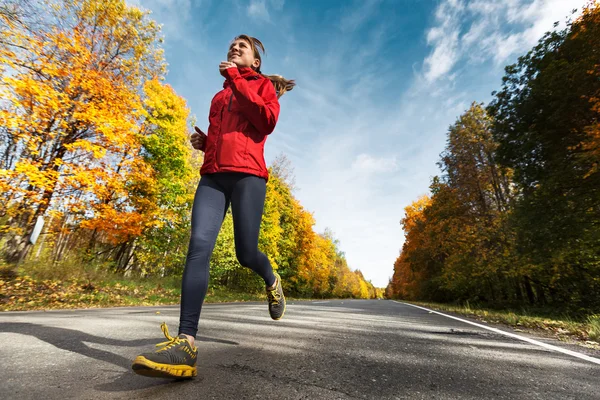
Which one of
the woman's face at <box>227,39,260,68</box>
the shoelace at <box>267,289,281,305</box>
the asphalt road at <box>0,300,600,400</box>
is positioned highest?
the woman's face at <box>227,39,260,68</box>

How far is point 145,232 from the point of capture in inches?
594

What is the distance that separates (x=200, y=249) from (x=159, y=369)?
2.54 ft

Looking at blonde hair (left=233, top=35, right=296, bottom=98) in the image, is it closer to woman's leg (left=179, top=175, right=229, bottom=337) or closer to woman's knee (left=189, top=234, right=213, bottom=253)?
woman's leg (left=179, top=175, right=229, bottom=337)

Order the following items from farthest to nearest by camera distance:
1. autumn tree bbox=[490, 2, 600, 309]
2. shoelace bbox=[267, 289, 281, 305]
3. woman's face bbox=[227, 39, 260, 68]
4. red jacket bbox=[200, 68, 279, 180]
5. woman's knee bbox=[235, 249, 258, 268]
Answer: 1. autumn tree bbox=[490, 2, 600, 309]
2. shoelace bbox=[267, 289, 281, 305]
3. woman's face bbox=[227, 39, 260, 68]
4. woman's knee bbox=[235, 249, 258, 268]
5. red jacket bbox=[200, 68, 279, 180]

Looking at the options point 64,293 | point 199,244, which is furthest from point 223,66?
point 64,293

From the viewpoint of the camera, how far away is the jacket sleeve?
6.97 ft

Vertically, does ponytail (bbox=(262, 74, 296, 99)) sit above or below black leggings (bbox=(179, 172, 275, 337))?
above

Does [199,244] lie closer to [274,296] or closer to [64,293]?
[274,296]

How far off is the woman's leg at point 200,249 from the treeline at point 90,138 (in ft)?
28.6

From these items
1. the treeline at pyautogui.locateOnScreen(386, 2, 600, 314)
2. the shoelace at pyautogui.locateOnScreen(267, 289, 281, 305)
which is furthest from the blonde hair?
the treeline at pyautogui.locateOnScreen(386, 2, 600, 314)

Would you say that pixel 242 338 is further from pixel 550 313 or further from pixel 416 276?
pixel 416 276

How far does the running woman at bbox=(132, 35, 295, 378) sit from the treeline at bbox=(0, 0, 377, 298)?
8544mm

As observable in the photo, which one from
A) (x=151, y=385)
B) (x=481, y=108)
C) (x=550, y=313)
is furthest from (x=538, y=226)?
(x=151, y=385)

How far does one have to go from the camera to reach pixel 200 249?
6.70 ft
